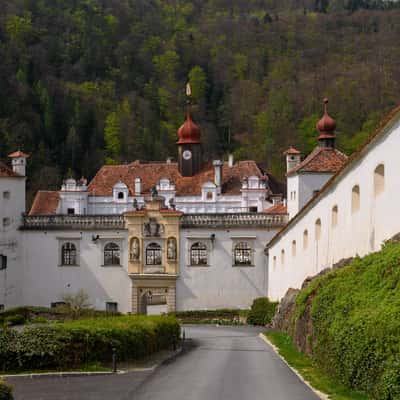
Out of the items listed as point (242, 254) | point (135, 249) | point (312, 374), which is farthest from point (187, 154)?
point (312, 374)

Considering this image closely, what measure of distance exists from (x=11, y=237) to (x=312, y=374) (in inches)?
1474

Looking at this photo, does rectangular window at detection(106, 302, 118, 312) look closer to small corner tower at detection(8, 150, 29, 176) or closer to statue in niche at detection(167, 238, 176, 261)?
statue in niche at detection(167, 238, 176, 261)

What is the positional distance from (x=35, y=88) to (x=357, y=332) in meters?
108

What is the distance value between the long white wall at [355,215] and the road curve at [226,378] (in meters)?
3.57

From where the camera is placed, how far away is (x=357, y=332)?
14766mm

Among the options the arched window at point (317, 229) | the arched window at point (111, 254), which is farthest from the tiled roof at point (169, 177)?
the arched window at point (317, 229)

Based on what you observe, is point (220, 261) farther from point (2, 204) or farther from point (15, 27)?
point (15, 27)

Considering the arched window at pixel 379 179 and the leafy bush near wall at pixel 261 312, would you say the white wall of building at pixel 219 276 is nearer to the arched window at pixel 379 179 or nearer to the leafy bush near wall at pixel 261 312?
the leafy bush near wall at pixel 261 312

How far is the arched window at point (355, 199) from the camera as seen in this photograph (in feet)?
77.3

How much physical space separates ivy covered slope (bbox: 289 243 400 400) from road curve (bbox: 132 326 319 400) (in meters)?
0.89

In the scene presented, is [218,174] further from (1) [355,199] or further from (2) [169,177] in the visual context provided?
(1) [355,199]

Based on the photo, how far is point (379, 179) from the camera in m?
21.0

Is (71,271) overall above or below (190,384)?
above

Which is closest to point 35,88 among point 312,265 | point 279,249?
point 279,249
